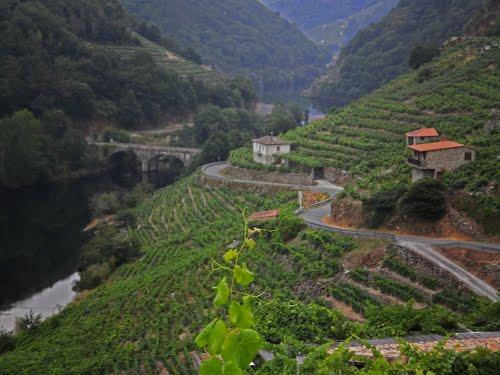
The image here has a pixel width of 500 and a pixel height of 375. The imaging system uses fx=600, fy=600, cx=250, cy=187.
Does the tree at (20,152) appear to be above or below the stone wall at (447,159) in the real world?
below

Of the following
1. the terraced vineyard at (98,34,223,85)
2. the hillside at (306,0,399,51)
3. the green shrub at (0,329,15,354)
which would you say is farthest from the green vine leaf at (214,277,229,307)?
the hillside at (306,0,399,51)

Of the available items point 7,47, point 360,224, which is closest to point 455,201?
point 360,224

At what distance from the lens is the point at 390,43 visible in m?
122

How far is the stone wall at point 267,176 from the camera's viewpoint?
44750 mm

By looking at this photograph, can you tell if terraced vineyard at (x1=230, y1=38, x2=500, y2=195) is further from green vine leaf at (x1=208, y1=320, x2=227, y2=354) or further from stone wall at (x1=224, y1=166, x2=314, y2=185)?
green vine leaf at (x1=208, y1=320, x2=227, y2=354)

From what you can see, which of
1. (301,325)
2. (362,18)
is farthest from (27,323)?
(362,18)

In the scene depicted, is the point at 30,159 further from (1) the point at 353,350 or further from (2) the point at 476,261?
(1) the point at 353,350

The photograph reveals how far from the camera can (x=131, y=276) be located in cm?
3644

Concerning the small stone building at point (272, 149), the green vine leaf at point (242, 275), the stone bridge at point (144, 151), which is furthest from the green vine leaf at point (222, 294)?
the stone bridge at point (144, 151)

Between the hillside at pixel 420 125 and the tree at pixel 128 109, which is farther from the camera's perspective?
the tree at pixel 128 109

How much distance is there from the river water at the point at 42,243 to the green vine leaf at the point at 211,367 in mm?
30720

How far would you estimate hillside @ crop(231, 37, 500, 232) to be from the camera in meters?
32.8

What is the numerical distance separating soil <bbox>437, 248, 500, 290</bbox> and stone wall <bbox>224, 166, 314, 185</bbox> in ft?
67.8

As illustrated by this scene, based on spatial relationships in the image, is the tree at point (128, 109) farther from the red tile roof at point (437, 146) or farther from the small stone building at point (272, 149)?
the red tile roof at point (437, 146)
